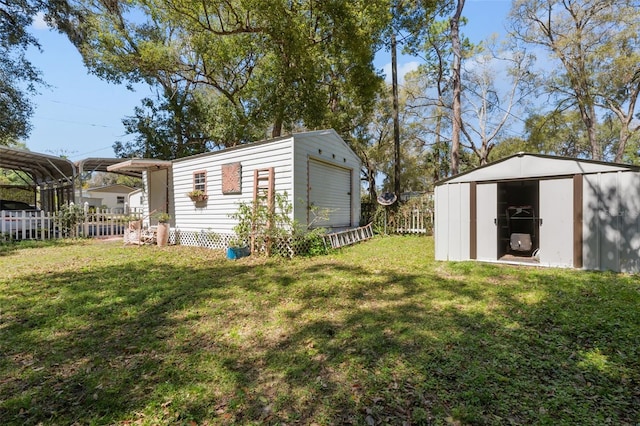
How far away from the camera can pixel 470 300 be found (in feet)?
13.9

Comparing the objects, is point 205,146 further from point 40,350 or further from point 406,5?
point 40,350

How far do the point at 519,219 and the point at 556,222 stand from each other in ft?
8.40

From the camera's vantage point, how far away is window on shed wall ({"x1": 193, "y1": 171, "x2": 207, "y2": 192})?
375 inches

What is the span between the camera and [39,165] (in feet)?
49.9

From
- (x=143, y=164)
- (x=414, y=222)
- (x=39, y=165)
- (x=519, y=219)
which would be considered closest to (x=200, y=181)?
(x=143, y=164)

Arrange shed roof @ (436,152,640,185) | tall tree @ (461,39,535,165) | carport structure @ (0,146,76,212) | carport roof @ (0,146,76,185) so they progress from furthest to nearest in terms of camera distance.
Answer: tall tree @ (461,39,535,165)
carport structure @ (0,146,76,212)
carport roof @ (0,146,76,185)
shed roof @ (436,152,640,185)

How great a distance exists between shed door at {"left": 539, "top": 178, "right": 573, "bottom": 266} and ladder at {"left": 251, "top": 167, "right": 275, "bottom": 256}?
240 inches

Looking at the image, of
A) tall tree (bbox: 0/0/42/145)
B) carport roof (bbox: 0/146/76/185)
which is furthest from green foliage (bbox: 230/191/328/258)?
tall tree (bbox: 0/0/42/145)

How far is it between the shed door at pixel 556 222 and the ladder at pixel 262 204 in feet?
20.0

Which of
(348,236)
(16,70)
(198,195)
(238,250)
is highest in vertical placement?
(16,70)

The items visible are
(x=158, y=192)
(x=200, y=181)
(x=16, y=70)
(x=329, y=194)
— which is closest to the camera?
(x=200, y=181)

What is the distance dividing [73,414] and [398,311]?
330 cm

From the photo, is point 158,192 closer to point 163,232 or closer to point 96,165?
point 163,232

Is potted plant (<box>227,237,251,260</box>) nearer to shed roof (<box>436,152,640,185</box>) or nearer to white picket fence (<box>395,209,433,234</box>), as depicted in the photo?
shed roof (<box>436,152,640,185</box>)
